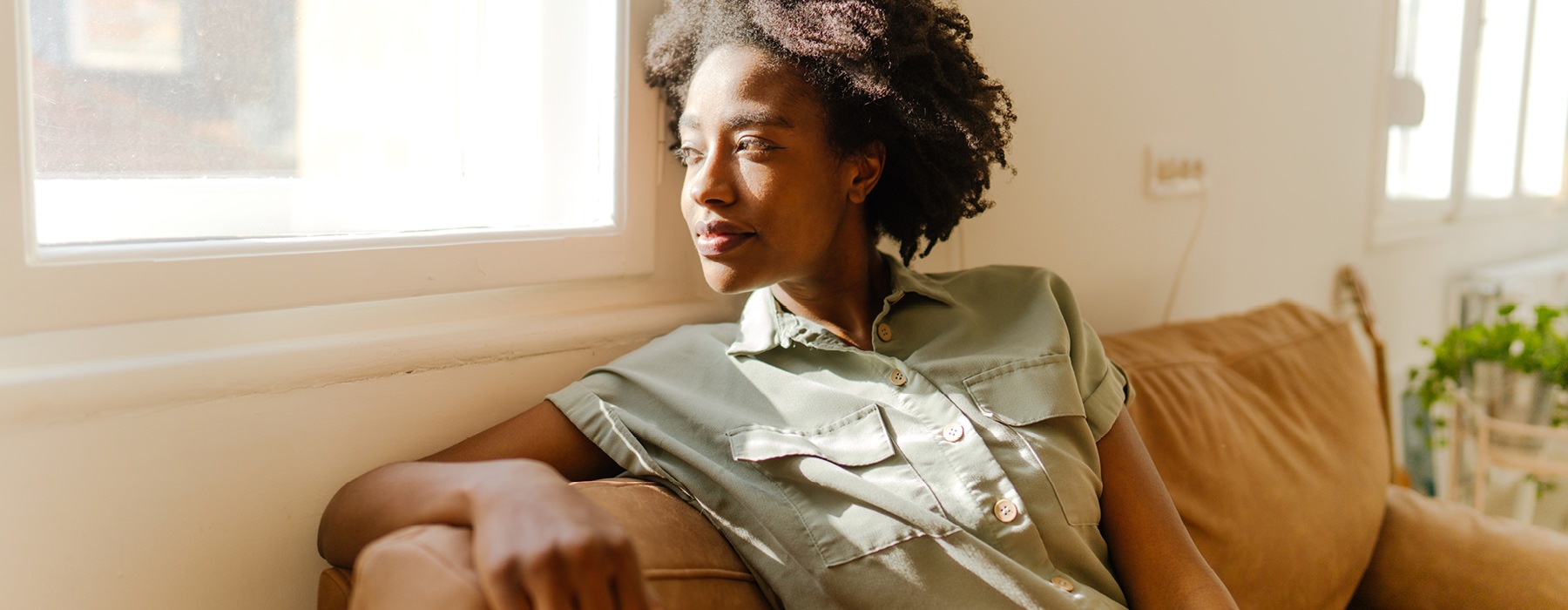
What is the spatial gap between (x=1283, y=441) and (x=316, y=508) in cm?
126

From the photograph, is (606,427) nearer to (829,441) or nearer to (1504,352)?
(829,441)

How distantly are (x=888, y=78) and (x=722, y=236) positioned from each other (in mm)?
251

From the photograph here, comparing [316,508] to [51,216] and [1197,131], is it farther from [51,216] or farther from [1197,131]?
[1197,131]

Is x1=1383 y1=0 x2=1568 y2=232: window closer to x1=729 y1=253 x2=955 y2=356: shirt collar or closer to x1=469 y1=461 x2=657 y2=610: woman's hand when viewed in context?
x1=729 y1=253 x2=955 y2=356: shirt collar

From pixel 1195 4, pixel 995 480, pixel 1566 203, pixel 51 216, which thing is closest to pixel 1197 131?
pixel 1195 4

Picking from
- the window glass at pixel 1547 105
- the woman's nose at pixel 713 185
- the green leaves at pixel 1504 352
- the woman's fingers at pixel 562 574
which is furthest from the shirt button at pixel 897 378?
the window glass at pixel 1547 105

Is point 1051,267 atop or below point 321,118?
below

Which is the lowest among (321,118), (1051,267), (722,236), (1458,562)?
(1458,562)

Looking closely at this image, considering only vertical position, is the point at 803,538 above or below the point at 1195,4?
below

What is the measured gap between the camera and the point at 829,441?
3.72 feet

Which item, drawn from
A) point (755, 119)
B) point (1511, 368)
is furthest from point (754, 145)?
point (1511, 368)

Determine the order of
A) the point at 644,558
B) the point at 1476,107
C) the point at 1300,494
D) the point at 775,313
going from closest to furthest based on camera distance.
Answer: the point at 644,558, the point at 775,313, the point at 1300,494, the point at 1476,107

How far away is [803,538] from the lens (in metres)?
1.08

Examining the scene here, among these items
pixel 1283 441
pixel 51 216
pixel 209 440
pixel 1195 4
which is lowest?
pixel 1283 441
